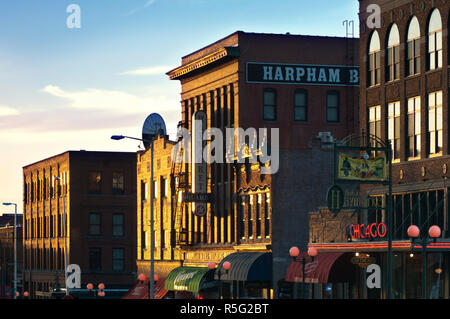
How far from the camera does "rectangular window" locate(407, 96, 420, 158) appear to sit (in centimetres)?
4728

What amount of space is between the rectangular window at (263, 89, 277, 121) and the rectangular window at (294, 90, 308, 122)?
4.92ft

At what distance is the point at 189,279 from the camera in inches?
2785

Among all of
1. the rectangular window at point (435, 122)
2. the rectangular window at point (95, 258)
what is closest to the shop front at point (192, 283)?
the rectangular window at point (95, 258)

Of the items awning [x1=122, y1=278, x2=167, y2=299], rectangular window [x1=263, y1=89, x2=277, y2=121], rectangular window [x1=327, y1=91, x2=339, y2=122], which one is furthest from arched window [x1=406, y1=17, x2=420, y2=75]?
awning [x1=122, y1=278, x2=167, y2=299]

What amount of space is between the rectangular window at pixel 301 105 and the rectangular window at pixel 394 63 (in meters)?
18.2

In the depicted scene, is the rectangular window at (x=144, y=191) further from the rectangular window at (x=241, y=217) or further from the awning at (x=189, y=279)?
the rectangular window at (x=241, y=217)

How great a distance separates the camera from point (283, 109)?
6794cm

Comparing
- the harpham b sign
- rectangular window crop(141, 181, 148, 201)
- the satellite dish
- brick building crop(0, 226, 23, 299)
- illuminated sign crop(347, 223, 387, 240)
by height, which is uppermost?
the harpham b sign

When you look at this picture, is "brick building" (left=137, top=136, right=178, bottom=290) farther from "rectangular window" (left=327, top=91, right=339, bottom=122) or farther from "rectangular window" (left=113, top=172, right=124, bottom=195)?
"rectangular window" (left=113, top=172, right=124, bottom=195)

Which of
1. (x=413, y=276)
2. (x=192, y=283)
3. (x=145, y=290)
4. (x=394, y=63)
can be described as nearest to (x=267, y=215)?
(x=192, y=283)

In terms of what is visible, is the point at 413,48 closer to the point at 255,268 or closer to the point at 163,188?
the point at 255,268

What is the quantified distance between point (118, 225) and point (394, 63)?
189 ft

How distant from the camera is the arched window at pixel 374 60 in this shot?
51.3 m
